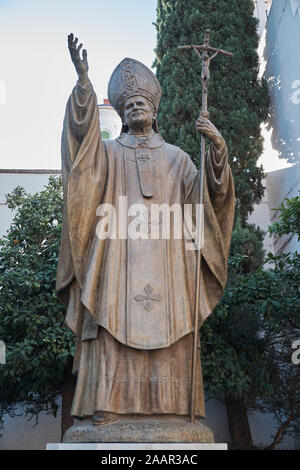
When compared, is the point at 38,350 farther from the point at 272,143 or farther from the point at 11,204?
the point at 272,143

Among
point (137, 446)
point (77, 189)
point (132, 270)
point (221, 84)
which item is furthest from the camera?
point (221, 84)

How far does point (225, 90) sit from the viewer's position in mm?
13500

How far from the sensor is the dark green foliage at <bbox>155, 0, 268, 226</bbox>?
13211 millimetres

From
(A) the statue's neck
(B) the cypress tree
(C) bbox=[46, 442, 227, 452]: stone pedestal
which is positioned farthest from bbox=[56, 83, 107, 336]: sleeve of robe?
(B) the cypress tree

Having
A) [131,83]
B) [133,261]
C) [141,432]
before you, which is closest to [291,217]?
[131,83]

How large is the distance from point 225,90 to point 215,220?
31.3 ft

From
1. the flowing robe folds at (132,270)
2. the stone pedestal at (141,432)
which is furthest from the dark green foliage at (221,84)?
the stone pedestal at (141,432)

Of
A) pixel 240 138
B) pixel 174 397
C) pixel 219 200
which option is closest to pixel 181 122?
pixel 240 138

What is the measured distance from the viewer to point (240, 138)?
13.3m

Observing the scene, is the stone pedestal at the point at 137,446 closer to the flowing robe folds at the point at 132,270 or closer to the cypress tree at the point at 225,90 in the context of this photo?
the flowing robe folds at the point at 132,270

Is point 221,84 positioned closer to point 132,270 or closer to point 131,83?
point 131,83

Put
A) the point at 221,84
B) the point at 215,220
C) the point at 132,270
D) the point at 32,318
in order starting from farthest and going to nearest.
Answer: the point at 221,84 < the point at 32,318 < the point at 215,220 < the point at 132,270

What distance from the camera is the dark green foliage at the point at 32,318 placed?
8.94 metres

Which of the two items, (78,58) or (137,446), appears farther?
(78,58)
